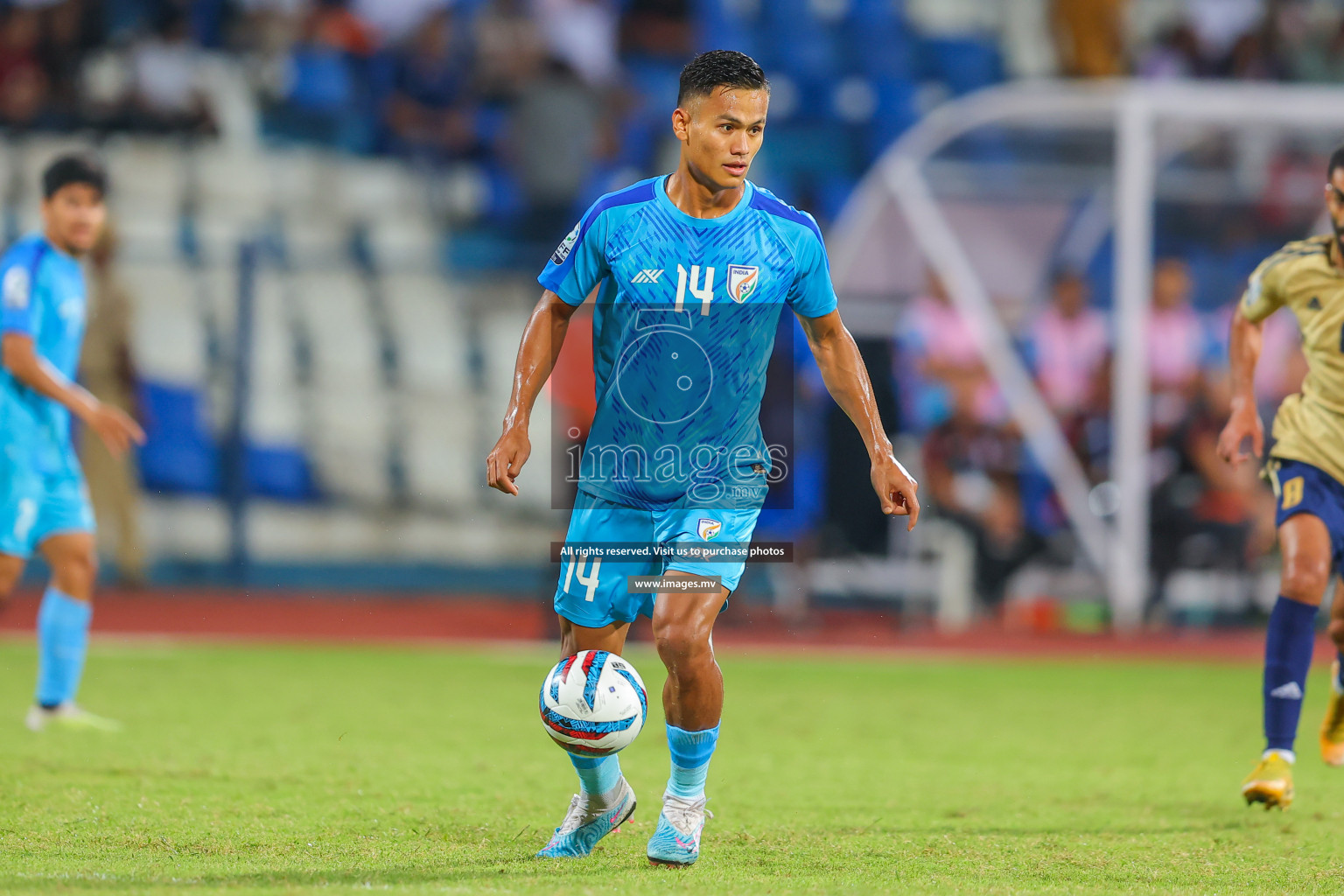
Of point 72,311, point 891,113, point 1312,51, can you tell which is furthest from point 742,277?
point 1312,51

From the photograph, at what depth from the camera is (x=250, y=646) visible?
11.6 meters

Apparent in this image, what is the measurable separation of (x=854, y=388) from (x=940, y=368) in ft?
27.0

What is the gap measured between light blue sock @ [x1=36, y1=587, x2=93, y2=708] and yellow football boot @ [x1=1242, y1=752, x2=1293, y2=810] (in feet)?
16.8

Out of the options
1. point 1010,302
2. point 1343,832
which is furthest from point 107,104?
point 1343,832

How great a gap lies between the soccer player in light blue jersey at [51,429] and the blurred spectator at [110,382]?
624 cm

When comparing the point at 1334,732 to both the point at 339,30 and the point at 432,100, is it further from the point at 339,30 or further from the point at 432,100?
the point at 339,30

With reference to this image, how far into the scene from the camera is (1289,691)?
20.2 feet

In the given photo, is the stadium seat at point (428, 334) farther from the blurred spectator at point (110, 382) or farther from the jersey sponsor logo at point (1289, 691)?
the jersey sponsor logo at point (1289, 691)

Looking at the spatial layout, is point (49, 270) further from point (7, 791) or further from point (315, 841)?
point (315, 841)

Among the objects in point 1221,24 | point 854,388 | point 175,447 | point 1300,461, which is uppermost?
point 1221,24

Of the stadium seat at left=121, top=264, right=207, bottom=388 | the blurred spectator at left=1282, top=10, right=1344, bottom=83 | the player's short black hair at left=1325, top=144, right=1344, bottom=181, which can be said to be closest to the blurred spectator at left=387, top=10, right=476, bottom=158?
the stadium seat at left=121, top=264, right=207, bottom=388

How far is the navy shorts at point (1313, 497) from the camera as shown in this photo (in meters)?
6.27

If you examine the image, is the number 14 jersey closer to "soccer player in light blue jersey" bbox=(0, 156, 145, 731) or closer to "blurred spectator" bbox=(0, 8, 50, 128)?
"soccer player in light blue jersey" bbox=(0, 156, 145, 731)

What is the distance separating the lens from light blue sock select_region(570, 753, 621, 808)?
4.96 m
